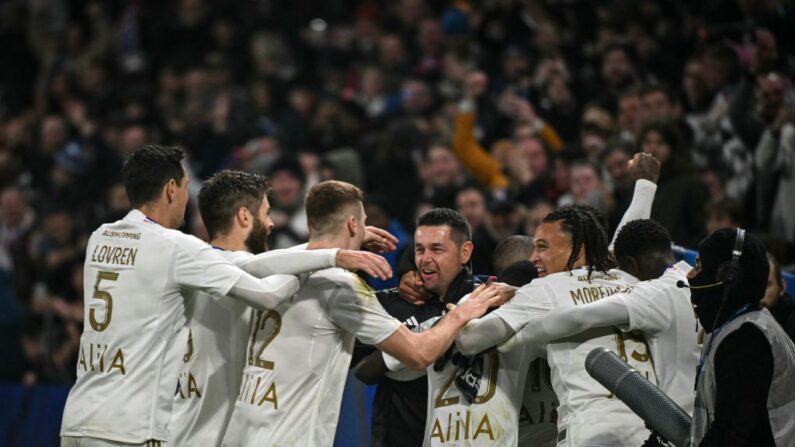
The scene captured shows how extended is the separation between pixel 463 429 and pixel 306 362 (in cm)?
92

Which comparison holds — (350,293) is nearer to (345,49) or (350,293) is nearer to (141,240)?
(141,240)

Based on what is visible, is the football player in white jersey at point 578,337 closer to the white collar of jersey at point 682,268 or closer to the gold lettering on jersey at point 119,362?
the white collar of jersey at point 682,268

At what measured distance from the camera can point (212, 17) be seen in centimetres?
1830

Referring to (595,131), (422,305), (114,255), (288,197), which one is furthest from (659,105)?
(114,255)

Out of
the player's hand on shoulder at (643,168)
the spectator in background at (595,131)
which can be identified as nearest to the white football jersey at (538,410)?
the player's hand on shoulder at (643,168)

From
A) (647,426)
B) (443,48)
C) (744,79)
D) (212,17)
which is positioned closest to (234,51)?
(212,17)

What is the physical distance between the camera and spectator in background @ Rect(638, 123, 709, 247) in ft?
30.5

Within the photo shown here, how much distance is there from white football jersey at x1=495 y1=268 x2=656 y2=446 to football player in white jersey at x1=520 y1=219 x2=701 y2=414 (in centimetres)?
8

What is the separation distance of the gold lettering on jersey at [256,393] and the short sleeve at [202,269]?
488 mm

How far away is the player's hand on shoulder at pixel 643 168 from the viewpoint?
7.14m

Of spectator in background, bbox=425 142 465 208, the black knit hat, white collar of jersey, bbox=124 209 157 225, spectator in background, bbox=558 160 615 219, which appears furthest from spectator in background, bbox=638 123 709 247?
white collar of jersey, bbox=124 209 157 225

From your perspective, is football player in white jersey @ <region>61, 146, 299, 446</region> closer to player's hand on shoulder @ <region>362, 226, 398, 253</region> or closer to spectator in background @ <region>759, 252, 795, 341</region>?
player's hand on shoulder @ <region>362, 226, 398, 253</region>

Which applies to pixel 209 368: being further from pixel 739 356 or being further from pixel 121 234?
pixel 739 356

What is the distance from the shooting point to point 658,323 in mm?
6215
